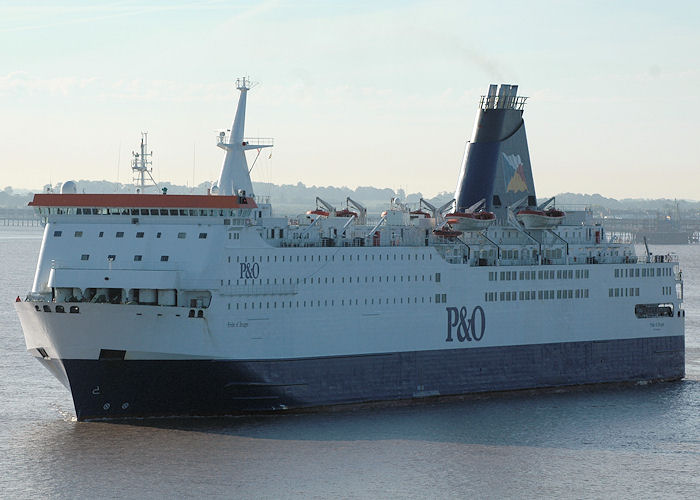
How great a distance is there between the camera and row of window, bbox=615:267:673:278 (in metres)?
48.1

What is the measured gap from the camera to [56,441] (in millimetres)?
35094

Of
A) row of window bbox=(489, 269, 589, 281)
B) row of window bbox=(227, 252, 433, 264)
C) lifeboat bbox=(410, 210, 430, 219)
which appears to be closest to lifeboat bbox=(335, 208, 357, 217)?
lifeboat bbox=(410, 210, 430, 219)

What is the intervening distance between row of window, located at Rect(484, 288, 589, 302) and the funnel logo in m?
5.35

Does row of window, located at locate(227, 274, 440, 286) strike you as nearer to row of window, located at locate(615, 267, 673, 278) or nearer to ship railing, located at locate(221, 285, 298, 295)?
ship railing, located at locate(221, 285, 298, 295)

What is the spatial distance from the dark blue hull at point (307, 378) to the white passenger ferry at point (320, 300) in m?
0.06

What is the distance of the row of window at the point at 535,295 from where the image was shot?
1730 inches

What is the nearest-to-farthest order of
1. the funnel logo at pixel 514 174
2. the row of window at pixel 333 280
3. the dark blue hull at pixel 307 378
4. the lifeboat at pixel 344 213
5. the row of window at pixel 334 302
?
the dark blue hull at pixel 307 378 → the row of window at pixel 334 302 → the row of window at pixel 333 280 → the lifeboat at pixel 344 213 → the funnel logo at pixel 514 174

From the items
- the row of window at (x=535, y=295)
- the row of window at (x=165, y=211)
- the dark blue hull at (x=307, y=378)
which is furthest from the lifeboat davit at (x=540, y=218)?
the row of window at (x=165, y=211)

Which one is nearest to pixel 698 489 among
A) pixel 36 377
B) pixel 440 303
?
pixel 440 303

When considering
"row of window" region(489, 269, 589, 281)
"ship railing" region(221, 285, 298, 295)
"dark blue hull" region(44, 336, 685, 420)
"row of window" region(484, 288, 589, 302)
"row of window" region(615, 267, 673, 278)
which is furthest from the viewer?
"row of window" region(615, 267, 673, 278)

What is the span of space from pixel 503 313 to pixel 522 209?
6237 mm

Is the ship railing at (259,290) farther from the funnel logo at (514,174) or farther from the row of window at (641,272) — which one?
the row of window at (641,272)

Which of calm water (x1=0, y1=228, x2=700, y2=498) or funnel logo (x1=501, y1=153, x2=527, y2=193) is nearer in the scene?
calm water (x1=0, y1=228, x2=700, y2=498)

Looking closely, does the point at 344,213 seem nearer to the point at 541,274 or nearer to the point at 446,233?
the point at 446,233
